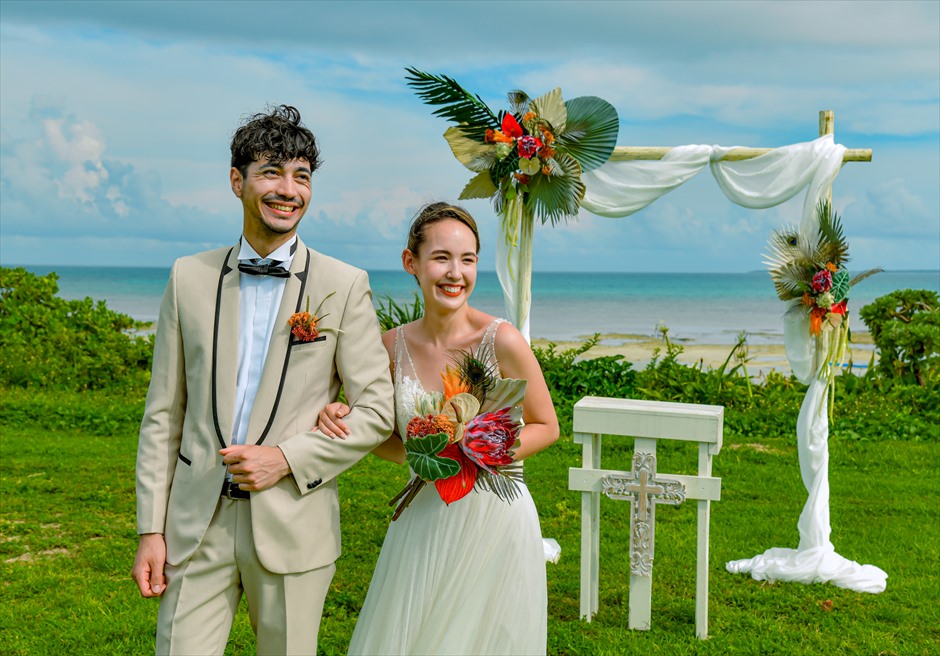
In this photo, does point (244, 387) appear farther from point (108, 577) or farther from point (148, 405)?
point (108, 577)

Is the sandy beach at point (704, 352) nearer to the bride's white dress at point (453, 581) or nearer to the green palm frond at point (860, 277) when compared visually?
the green palm frond at point (860, 277)

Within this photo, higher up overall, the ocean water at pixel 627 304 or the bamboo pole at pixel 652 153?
the bamboo pole at pixel 652 153

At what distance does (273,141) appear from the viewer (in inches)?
115

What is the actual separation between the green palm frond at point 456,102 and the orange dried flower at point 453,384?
10.9 ft

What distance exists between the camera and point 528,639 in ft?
10.9

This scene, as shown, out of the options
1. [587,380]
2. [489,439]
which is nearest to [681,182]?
[587,380]

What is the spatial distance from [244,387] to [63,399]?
8832mm

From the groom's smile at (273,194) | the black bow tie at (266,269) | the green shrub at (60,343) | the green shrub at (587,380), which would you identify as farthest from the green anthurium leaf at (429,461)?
the green shrub at (60,343)

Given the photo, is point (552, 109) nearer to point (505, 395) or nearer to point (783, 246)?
point (783, 246)

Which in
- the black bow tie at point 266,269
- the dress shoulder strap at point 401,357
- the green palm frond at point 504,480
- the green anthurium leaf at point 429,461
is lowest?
the green palm frond at point 504,480

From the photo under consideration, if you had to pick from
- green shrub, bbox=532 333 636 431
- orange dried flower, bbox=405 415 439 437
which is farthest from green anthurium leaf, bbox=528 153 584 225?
green shrub, bbox=532 333 636 431

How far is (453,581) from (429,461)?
21.4 inches

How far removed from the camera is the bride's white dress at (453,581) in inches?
128

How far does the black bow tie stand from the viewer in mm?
2986
